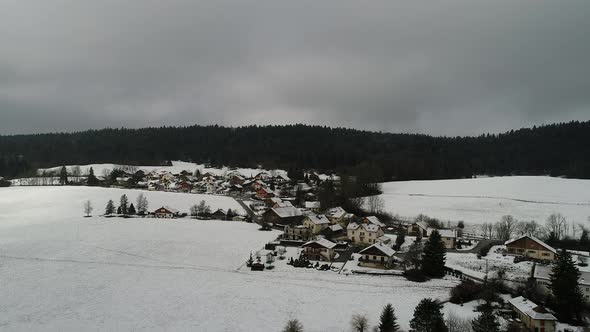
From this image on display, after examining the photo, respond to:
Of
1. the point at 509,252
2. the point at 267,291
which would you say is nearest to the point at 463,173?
the point at 509,252

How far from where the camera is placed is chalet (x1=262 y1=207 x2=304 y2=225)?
166ft

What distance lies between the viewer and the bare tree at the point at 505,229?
149 feet

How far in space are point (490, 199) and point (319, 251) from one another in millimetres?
45681

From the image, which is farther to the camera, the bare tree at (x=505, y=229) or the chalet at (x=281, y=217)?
the chalet at (x=281, y=217)

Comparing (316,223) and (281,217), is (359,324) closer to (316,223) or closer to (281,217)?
(316,223)

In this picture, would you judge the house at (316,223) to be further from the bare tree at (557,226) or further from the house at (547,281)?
the bare tree at (557,226)

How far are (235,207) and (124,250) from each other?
28.0 metres

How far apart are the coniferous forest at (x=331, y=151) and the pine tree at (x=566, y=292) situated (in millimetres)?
56963

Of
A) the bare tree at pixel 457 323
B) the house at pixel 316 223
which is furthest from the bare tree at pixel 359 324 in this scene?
the house at pixel 316 223

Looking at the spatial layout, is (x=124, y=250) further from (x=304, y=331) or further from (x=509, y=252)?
(x=509, y=252)

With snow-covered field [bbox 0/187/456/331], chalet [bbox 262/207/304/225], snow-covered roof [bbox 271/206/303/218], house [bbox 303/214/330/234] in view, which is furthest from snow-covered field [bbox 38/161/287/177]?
snow-covered field [bbox 0/187/456/331]

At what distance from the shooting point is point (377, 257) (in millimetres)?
32969

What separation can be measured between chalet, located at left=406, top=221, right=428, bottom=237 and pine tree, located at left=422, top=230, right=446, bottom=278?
14.9m

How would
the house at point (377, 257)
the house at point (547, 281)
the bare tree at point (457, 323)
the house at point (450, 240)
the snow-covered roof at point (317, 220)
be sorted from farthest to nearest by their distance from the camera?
the snow-covered roof at point (317, 220)
the house at point (450, 240)
the house at point (377, 257)
the house at point (547, 281)
the bare tree at point (457, 323)
